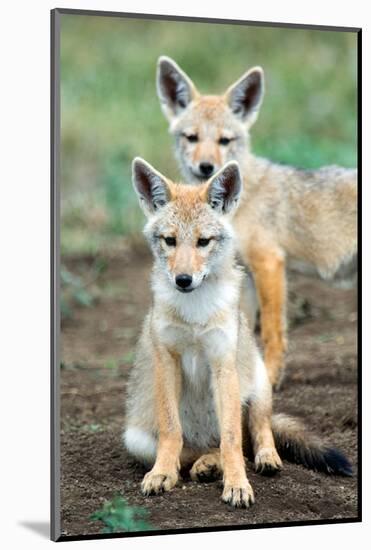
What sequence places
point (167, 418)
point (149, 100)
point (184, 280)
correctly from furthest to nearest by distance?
point (149, 100)
point (167, 418)
point (184, 280)

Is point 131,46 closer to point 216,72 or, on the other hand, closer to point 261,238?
point 216,72

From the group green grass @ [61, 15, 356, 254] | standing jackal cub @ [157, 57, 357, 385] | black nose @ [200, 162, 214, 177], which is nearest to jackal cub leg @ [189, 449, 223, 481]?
standing jackal cub @ [157, 57, 357, 385]

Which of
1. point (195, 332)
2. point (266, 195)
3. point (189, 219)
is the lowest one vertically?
point (195, 332)

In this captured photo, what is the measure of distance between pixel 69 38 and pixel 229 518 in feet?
18.0

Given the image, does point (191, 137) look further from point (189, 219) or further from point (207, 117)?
point (189, 219)

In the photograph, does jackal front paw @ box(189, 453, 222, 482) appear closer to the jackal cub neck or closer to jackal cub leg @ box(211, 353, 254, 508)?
jackal cub leg @ box(211, 353, 254, 508)

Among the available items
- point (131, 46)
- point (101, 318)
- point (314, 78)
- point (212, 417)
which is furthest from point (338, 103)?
point (212, 417)

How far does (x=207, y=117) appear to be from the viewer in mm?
6941

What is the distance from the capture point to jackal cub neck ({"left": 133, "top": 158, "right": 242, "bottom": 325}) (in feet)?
16.0

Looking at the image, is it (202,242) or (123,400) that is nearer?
(202,242)

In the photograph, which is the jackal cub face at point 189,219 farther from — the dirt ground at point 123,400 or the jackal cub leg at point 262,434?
the dirt ground at point 123,400

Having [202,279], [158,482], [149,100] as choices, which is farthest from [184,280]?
[149,100]

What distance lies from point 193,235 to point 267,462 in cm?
119

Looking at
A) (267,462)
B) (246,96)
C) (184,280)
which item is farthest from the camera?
(246,96)
